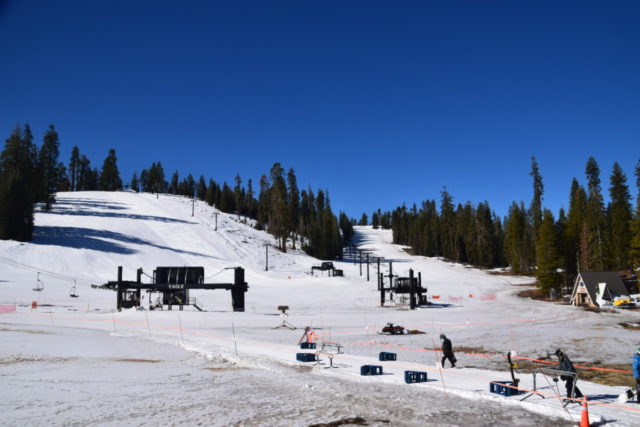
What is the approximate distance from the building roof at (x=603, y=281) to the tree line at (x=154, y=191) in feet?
213

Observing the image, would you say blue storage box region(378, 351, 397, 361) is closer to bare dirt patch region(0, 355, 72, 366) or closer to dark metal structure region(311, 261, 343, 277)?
bare dirt patch region(0, 355, 72, 366)

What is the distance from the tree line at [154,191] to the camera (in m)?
71.8

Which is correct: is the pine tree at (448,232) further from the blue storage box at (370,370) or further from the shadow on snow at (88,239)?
the blue storage box at (370,370)

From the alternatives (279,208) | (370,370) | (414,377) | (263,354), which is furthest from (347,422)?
(279,208)

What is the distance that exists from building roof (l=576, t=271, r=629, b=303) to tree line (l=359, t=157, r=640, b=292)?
11.5 feet

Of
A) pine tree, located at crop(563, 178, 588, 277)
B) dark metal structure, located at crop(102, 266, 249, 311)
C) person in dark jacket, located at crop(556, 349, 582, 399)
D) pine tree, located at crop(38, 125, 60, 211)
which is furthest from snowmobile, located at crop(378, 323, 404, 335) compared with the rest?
pine tree, located at crop(38, 125, 60, 211)

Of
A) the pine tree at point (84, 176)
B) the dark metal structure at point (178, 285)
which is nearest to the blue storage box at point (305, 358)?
the dark metal structure at point (178, 285)

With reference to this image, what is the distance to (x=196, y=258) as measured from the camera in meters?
85.2

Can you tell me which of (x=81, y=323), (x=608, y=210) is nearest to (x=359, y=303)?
(x=81, y=323)

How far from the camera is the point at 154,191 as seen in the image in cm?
17188

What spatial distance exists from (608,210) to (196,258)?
3430 inches

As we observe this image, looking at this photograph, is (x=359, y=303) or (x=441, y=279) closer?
(x=359, y=303)

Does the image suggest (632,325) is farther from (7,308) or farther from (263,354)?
(7,308)

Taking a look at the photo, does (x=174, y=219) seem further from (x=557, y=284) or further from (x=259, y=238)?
(x=557, y=284)
